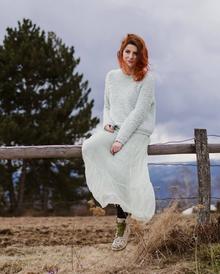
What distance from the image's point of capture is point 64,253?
667 cm

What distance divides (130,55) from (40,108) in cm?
1704

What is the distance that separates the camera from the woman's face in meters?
5.30

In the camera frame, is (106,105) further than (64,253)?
No

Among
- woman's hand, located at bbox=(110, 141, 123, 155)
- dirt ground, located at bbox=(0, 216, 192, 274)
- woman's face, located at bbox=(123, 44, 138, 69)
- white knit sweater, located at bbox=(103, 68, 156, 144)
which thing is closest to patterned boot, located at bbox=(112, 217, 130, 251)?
dirt ground, located at bbox=(0, 216, 192, 274)

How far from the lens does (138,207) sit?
17.3ft

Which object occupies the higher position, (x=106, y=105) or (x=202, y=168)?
(x=106, y=105)

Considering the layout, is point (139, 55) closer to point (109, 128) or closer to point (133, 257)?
point (109, 128)

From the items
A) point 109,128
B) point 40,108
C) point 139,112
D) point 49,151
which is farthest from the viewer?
point 40,108

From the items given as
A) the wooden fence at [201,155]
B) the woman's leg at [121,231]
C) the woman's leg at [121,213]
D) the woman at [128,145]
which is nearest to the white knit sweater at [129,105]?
→ the woman at [128,145]

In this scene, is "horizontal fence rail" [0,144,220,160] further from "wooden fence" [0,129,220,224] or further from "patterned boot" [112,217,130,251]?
"patterned boot" [112,217,130,251]

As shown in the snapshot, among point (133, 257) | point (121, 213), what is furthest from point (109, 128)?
point (133, 257)

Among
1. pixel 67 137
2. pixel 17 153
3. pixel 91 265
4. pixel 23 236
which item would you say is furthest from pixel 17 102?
pixel 91 265

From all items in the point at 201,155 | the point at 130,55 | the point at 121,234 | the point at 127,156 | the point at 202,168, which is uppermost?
the point at 130,55

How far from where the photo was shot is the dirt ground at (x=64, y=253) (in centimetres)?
538
